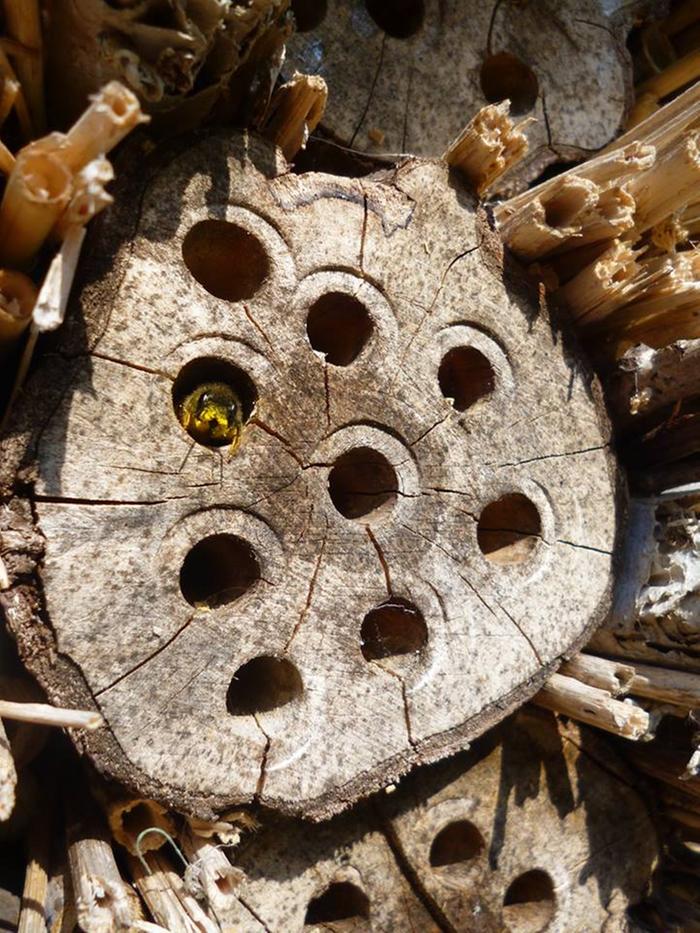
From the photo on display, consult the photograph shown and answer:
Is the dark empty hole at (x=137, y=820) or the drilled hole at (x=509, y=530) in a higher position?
the drilled hole at (x=509, y=530)

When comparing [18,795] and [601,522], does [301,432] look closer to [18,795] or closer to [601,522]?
[601,522]

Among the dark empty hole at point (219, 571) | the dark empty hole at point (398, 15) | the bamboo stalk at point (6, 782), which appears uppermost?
the dark empty hole at point (398, 15)

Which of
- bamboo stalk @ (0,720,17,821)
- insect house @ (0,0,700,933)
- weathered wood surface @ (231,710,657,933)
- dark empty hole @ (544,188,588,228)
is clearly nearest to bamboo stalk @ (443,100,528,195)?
insect house @ (0,0,700,933)

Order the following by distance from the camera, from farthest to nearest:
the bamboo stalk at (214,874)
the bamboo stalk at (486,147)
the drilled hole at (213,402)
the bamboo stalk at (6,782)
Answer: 1. the bamboo stalk at (486,147)
2. the drilled hole at (213,402)
3. the bamboo stalk at (214,874)
4. the bamboo stalk at (6,782)

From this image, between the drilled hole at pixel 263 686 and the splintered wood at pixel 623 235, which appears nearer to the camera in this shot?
the drilled hole at pixel 263 686

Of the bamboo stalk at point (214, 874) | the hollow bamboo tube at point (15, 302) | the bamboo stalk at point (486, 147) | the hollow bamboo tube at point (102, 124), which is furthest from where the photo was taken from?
the bamboo stalk at point (486, 147)

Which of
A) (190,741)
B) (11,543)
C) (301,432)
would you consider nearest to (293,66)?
(301,432)

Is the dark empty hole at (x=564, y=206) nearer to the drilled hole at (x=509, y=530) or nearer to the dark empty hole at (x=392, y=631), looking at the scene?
the drilled hole at (x=509, y=530)

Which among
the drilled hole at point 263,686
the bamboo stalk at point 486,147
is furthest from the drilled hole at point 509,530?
the bamboo stalk at point 486,147
